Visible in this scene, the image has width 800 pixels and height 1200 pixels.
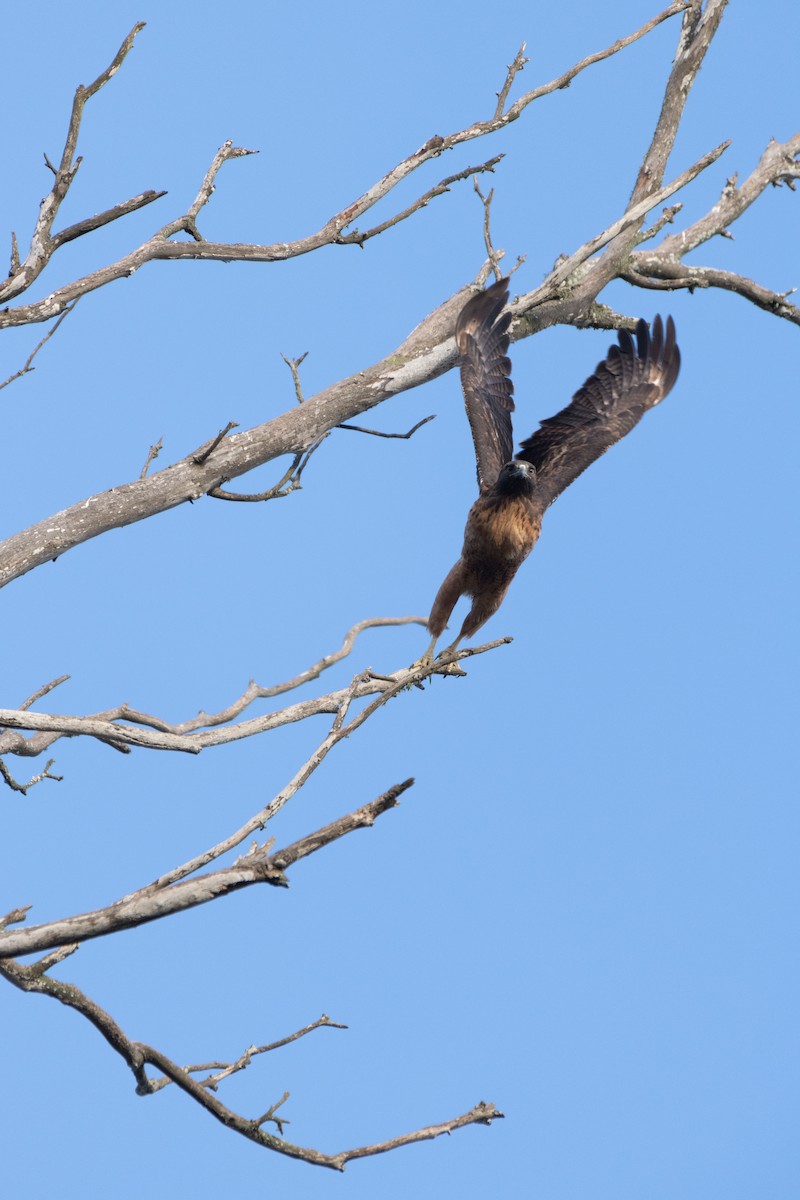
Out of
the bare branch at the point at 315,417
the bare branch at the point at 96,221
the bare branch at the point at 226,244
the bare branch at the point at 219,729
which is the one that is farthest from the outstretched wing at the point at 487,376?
the bare branch at the point at 96,221

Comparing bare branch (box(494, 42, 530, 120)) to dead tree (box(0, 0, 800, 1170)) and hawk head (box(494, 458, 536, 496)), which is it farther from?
hawk head (box(494, 458, 536, 496))

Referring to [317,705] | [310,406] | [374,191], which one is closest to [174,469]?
[310,406]

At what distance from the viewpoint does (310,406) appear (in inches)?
230

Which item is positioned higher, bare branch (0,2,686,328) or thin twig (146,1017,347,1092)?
bare branch (0,2,686,328)

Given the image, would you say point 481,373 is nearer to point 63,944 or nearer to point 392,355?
point 392,355

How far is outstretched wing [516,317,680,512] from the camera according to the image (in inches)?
245

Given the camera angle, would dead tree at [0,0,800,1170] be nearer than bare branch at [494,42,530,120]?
Yes

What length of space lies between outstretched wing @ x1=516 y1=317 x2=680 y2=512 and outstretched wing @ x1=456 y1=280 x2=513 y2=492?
218mm

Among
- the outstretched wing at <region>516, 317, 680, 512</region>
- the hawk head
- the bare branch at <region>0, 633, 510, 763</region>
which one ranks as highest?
the outstretched wing at <region>516, 317, 680, 512</region>

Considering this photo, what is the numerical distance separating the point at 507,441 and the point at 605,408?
0.75 metres

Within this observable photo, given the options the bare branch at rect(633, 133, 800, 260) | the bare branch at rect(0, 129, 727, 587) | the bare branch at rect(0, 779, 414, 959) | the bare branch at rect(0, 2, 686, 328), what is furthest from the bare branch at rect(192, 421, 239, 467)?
the bare branch at rect(633, 133, 800, 260)

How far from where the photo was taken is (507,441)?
20.1 ft

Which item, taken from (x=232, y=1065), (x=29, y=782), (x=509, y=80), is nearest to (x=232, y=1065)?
(x=232, y=1065)

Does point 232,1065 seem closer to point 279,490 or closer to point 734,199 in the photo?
point 279,490
